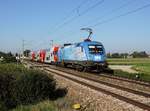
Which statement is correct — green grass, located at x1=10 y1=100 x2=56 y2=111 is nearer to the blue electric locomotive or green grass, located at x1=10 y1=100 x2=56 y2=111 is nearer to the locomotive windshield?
the blue electric locomotive

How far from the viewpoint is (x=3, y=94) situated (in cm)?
1659

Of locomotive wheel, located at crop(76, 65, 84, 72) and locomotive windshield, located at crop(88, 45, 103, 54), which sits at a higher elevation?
locomotive windshield, located at crop(88, 45, 103, 54)

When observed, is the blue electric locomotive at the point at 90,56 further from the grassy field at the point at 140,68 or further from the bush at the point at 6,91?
the bush at the point at 6,91

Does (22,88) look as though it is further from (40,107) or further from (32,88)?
(40,107)

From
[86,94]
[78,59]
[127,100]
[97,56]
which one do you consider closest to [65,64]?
[78,59]

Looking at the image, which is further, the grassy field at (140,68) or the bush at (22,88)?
the grassy field at (140,68)

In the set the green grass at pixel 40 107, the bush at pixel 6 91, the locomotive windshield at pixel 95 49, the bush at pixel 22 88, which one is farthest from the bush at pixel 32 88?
the locomotive windshield at pixel 95 49

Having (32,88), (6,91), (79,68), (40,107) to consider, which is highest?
(79,68)

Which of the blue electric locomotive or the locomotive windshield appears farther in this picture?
the locomotive windshield

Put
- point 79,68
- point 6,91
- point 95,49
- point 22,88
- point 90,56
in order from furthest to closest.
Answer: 1. point 79,68
2. point 95,49
3. point 90,56
4. point 22,88
5. point 6,91

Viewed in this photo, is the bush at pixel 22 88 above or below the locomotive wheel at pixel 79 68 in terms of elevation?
below

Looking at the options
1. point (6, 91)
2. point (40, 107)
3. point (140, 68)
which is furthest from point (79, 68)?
point (40, 107)

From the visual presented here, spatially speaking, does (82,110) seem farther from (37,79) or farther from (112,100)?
(37,79)

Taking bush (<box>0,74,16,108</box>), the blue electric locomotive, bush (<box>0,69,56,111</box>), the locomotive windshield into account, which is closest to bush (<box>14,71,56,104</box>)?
bush (<box>0,69,56,111</box>)
